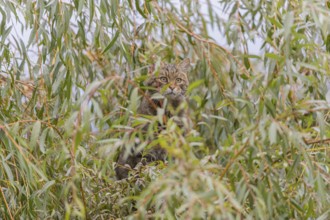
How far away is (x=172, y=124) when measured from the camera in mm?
2855

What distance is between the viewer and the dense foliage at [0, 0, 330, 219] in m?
2.97

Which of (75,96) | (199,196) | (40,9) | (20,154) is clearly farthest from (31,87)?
(199,196)

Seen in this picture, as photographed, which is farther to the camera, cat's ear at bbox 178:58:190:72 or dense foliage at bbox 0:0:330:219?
cat's ear at bbox 178:58:190:72

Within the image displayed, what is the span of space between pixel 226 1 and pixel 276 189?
1.85m

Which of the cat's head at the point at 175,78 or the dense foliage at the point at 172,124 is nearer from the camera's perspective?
the dense foliage at the point at 172,124

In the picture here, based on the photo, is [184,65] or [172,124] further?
[184,65]

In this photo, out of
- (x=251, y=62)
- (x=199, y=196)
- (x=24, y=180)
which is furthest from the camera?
(x=251, y=62)

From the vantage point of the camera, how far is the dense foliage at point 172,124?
2.97m

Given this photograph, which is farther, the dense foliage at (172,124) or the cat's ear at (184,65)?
the cat's ear at (184,65)

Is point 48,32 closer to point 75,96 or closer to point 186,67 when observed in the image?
point 75,96

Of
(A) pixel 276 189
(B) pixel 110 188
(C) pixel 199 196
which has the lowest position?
(B) pixel 110 188

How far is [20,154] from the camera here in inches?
149

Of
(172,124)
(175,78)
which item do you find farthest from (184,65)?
(172,124)

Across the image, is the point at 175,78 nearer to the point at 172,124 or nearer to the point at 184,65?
the point at 184,65
